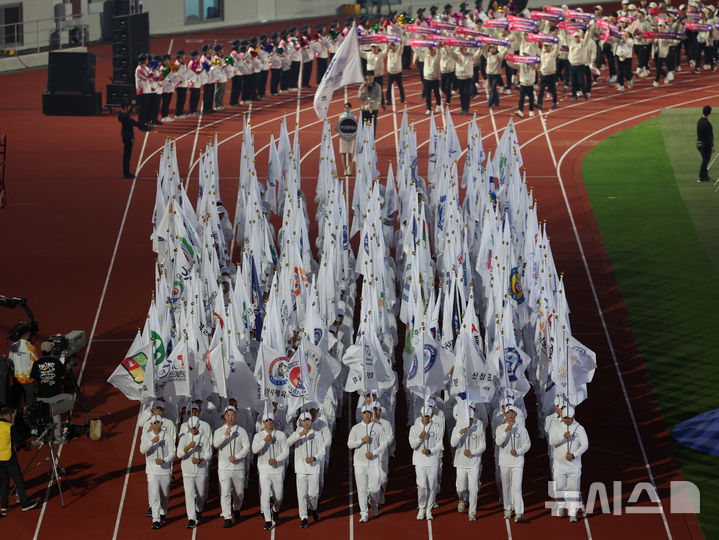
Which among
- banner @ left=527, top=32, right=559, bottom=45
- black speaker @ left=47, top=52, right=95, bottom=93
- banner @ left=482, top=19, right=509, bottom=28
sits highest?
banner @ left=482, top=19, right=509, bottom=28

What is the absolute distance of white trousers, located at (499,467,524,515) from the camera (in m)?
19.2

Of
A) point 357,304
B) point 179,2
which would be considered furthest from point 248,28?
point 357,304

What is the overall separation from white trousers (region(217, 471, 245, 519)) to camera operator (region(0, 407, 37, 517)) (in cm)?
266

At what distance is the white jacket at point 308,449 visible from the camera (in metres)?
19.1

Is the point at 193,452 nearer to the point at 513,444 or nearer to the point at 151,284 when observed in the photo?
the point at 513,444

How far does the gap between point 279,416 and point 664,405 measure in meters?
6.58

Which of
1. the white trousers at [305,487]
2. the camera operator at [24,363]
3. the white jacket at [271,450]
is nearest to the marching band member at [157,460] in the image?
the white jacket at [271,450]

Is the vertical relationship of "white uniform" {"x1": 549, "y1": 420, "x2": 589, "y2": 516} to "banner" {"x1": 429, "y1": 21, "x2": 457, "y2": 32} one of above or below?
below

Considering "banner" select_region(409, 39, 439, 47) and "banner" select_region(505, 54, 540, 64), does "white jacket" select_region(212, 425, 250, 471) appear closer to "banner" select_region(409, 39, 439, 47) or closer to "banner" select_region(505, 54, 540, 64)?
"banner" select_region(505, 54, 540, 64)

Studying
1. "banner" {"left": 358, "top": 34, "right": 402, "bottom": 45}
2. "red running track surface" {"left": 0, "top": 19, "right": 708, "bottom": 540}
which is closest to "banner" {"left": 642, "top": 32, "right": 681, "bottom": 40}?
"red running track surface" {"left": 0, "top": 19, "right": 708, "bottom": 540}

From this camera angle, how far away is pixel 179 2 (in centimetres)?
5191

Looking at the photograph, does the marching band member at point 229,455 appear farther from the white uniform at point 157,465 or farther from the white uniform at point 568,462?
the white uniform at point 568,462

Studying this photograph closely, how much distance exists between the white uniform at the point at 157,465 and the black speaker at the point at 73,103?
22.2 metres

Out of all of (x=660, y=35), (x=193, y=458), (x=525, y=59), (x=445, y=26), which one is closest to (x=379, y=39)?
(x=445, y=26)
